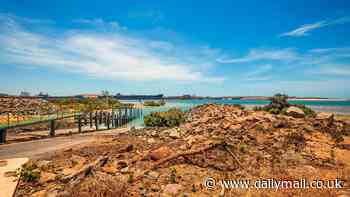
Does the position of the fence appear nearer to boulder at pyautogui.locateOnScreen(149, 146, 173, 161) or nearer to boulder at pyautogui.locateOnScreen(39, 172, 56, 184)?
boulder at pyautogui.locateOnScreen(39, 172, 56, 184)

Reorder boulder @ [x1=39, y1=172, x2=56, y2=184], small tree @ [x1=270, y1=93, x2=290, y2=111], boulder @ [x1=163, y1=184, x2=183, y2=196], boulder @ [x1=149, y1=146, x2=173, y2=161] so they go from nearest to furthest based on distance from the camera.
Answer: boulder @ [x1=163, y1=184, x2=183, y2=196]
boulder @ [x1=39, y1=172, x2=56, y2=184]
boulder @ [x1=149, y1=146, x2=173, y2=161]
small tree @ [x1=270, y1=93, x2=290, y2=111]

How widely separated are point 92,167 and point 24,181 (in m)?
2.57

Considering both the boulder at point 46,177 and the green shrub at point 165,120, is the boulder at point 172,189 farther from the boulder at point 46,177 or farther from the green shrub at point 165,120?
the green shrub at point 165,120

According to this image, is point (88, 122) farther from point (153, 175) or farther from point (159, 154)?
point (153, 175)

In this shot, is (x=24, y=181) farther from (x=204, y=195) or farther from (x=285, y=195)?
(x=285, y=195)

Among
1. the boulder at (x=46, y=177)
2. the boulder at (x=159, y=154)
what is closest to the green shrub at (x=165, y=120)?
the boulder at (x=159, y=154)

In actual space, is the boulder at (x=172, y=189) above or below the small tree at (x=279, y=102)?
below

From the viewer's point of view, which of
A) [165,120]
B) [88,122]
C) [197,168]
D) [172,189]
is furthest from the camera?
[88,122]

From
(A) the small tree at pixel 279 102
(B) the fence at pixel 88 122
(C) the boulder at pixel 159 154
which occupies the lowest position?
(B) the fence at pixel 88 122

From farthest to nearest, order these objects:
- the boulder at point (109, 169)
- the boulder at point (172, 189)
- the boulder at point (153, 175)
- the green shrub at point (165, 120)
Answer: the green shrub at point (165, 120), the boulder at point (109, 169), the boulder at point (153, 175), the boulder at point (172, 189)

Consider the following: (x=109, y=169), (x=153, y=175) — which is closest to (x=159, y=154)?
(x=153, y=175)

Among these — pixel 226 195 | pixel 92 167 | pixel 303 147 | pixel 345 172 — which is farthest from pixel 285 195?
pixel 92 167

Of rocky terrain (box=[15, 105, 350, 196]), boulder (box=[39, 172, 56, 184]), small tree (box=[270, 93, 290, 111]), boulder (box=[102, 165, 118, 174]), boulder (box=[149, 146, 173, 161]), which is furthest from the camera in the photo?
small tree (box=[270, 93, 290, 111])

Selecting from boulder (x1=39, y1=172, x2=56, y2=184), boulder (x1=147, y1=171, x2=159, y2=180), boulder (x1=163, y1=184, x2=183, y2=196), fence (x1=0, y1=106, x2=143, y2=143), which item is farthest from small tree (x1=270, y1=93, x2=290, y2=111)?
boulder (x1=39, y1=172, x2=56, y2=184)
